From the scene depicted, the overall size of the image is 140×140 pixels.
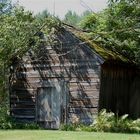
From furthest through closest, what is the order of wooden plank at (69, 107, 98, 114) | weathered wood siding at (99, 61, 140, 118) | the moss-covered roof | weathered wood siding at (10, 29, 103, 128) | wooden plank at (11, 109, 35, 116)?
wooden plank at (11, 109, 35, 116) → weathered wood siding at (99, 61, 140, 118) → the moss-covered roof → weathered wood siding at (10, 29, 103, 128) → wooden plank at (69, 107, 98, 114)

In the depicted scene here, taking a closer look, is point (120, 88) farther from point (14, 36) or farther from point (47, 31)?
point (14, 36)

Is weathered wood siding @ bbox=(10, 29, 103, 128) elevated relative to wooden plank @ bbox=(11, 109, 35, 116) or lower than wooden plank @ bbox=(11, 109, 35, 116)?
elevated

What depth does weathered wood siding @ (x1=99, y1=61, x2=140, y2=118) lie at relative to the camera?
2641 centimetres

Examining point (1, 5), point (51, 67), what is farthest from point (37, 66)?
point (1, 5)

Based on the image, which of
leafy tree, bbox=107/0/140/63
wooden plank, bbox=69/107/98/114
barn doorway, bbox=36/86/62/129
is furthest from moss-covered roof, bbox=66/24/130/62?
barn doorway, bbox=36/86/62/129

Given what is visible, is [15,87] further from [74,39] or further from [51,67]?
[74,39]

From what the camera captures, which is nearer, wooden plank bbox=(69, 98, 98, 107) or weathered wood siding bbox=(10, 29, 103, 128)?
wooden plank bbox=(69, 98, 98, 107)

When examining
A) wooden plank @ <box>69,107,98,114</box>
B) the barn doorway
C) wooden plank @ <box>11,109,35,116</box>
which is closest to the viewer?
wooden plank @ <box>69,107,98,114</box>

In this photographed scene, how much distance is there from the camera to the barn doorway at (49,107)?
87.9 feet

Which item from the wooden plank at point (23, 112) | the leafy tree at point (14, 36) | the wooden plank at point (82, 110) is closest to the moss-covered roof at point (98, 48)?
the leafy tree at point (14, 36)

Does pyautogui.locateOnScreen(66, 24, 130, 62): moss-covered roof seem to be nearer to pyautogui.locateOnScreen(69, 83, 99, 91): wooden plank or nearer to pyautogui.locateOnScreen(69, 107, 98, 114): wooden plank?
pyautogui.locateOnScreen(69, 83, 99, 91): wooden plank

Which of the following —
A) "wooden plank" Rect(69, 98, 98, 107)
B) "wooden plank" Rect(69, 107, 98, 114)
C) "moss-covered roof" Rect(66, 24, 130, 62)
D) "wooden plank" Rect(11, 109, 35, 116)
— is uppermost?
"moss-covered roof" Rect(66, 24, 130, 62)

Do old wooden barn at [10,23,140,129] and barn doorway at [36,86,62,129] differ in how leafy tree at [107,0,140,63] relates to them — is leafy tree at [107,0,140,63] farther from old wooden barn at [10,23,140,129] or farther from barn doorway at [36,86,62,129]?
barn doorway at [36,86,62,129]

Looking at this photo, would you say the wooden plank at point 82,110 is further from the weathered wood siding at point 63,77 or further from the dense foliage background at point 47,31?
the dense foliage background at point 47,31
